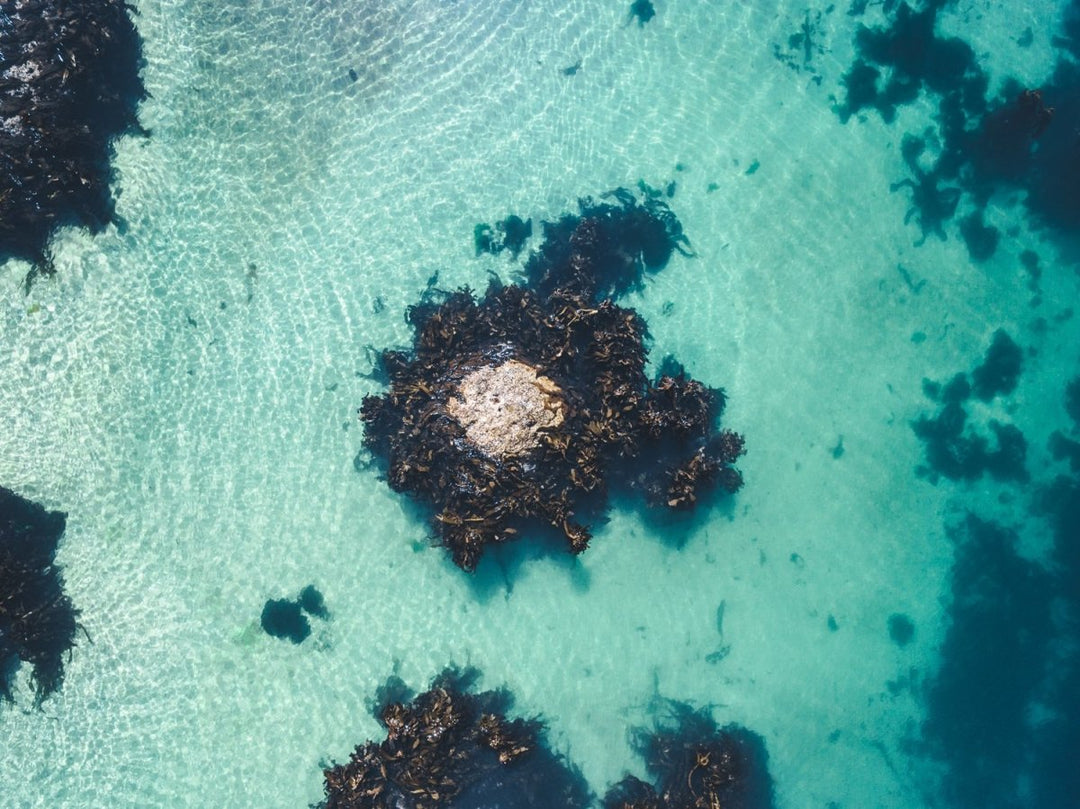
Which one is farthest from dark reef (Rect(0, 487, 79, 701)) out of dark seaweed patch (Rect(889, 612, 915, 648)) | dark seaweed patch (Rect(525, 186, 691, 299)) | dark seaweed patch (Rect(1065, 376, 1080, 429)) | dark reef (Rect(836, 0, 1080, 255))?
dark seaweed patch (Rect(1065, 376, 1080, 429))

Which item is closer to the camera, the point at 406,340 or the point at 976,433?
the point at 406,340

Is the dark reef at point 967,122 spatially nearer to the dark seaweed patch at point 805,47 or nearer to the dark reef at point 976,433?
the dark seaweed patch at point 805,47

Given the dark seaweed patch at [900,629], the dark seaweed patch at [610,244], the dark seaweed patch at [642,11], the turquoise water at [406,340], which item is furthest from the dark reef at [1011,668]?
the dark seaweed patch at [642,11]

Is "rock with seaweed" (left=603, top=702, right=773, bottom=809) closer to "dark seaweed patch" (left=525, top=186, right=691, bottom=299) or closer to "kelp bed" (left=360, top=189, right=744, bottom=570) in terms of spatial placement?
"kelp bed" (left=360, top=189, right=744, bottom=570)

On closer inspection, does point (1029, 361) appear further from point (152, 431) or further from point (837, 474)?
point (152, 431)

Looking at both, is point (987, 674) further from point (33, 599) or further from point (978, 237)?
point (33, 599)

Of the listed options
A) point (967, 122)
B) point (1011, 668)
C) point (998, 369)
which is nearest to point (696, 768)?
point (1011, 668)

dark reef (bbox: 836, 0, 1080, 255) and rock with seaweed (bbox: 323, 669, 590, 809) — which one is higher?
dark reef (bbox: 836, 0, 1080, 255)
